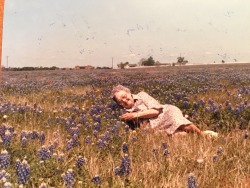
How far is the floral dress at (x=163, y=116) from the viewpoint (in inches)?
276

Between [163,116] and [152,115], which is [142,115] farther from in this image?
[163,116]

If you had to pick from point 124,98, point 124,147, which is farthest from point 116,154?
point 124,98

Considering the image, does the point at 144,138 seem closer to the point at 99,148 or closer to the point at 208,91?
the point at 99,148

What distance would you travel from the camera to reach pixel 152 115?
7.29 metres

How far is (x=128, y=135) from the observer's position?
6.12m

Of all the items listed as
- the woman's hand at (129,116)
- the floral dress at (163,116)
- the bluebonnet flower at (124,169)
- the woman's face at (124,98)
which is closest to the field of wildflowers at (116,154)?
the bluebonnet flower at (124,169)

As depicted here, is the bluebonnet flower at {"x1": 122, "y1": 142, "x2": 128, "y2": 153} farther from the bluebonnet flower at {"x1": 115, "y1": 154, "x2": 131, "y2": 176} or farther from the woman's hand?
the woman's hand

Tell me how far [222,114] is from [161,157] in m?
3.28

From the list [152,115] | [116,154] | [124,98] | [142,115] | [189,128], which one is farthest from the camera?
[124,98]

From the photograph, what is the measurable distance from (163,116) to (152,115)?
23cm

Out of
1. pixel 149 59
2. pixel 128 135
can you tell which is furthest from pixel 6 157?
pixel 149 59

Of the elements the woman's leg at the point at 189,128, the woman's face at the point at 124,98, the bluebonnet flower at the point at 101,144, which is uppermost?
the woman's face at the point at 124,98

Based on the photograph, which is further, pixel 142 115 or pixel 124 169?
pixel 142 115

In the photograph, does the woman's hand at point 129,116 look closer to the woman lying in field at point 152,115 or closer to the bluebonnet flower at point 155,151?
the woman lying in field at point 152,115
